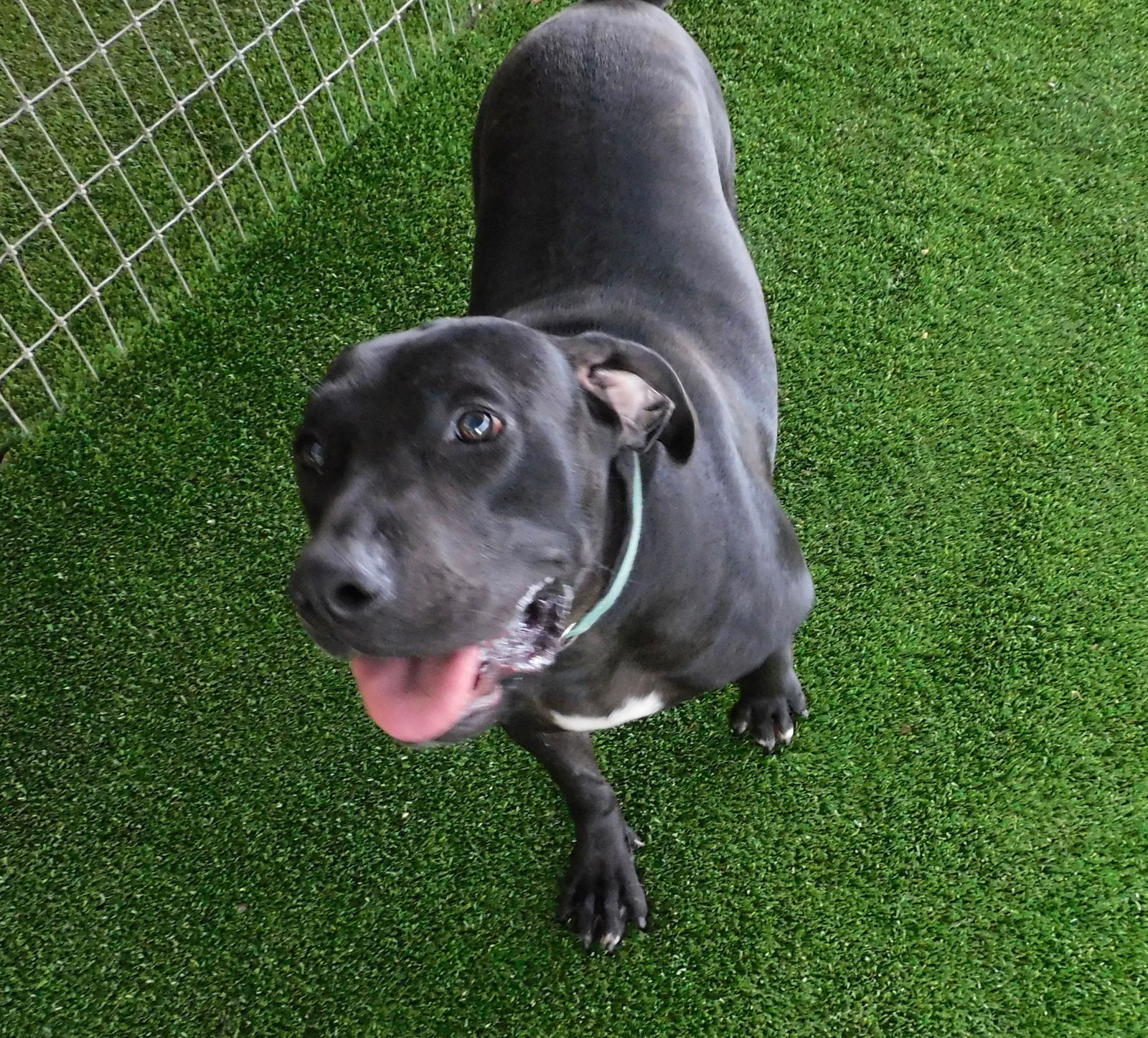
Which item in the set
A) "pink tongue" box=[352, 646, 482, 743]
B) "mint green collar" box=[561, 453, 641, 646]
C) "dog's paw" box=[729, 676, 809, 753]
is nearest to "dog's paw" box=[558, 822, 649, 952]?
"dog's paw" box=[729, 676, 809, 753]

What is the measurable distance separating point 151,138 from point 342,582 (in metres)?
2.79

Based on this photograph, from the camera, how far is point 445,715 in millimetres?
1495

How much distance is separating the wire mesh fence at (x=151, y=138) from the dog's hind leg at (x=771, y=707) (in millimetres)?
2352

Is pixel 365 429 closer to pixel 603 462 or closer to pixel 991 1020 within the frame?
pixel 603 462

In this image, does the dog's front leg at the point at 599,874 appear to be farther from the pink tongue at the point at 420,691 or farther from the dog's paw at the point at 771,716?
the pink tongue at the point at 420,691

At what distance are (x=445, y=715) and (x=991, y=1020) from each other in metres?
1.51

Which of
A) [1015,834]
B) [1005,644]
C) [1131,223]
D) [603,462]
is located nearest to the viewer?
[603,462]

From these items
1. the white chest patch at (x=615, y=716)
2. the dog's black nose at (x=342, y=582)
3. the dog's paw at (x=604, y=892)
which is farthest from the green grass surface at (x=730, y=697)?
the dog's black nose at (x=342, y=582)

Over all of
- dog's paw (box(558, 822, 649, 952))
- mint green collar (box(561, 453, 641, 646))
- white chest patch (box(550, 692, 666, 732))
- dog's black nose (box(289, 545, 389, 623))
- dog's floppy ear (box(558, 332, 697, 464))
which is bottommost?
dog's paw (box(558, 822, 649, 952))

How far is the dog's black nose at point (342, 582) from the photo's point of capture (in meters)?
1.28

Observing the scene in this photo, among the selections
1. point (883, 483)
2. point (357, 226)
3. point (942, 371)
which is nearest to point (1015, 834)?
point (883, 483)

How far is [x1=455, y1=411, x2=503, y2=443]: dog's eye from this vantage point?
1398mm

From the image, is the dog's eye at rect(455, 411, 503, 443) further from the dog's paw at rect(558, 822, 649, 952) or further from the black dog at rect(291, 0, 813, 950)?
the dog's paw at rect(558, 822, 649, 952)

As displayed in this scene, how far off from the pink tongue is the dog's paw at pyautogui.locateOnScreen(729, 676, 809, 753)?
3.71ft
